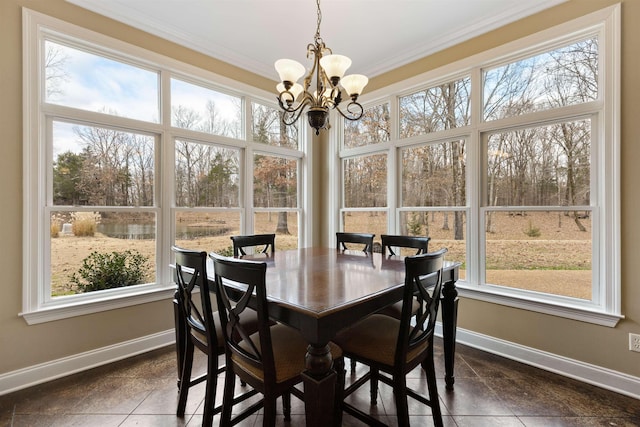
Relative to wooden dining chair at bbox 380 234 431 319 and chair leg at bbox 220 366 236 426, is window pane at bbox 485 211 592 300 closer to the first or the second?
wooden dining chair at bbox 380 234 431 319

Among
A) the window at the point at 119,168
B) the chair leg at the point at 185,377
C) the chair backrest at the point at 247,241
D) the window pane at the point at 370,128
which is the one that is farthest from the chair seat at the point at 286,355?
the window pane at the point at 370,128

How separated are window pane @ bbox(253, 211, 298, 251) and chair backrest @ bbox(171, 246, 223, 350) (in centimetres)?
181

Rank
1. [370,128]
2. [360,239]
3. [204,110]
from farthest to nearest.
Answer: [370,128] → [204,110] → [360,239]

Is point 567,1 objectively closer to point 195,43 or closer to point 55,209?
point 195,43

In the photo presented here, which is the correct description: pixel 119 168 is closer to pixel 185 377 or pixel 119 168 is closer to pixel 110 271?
pixel 110 271

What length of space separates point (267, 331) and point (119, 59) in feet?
9.21

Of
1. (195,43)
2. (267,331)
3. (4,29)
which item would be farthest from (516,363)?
(4,29)

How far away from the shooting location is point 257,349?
1.38 meters

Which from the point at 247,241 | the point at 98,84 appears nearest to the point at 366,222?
the point at 247,241

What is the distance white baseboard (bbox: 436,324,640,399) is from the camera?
6.52 ft

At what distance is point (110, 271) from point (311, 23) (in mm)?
2917

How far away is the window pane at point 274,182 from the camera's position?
3.59 metres

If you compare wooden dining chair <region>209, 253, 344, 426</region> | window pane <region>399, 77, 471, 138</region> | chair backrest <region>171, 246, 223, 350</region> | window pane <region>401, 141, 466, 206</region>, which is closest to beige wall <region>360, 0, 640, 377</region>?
window pane <region>399, 77, 471, 138</region>

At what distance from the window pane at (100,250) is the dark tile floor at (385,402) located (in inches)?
28.4
